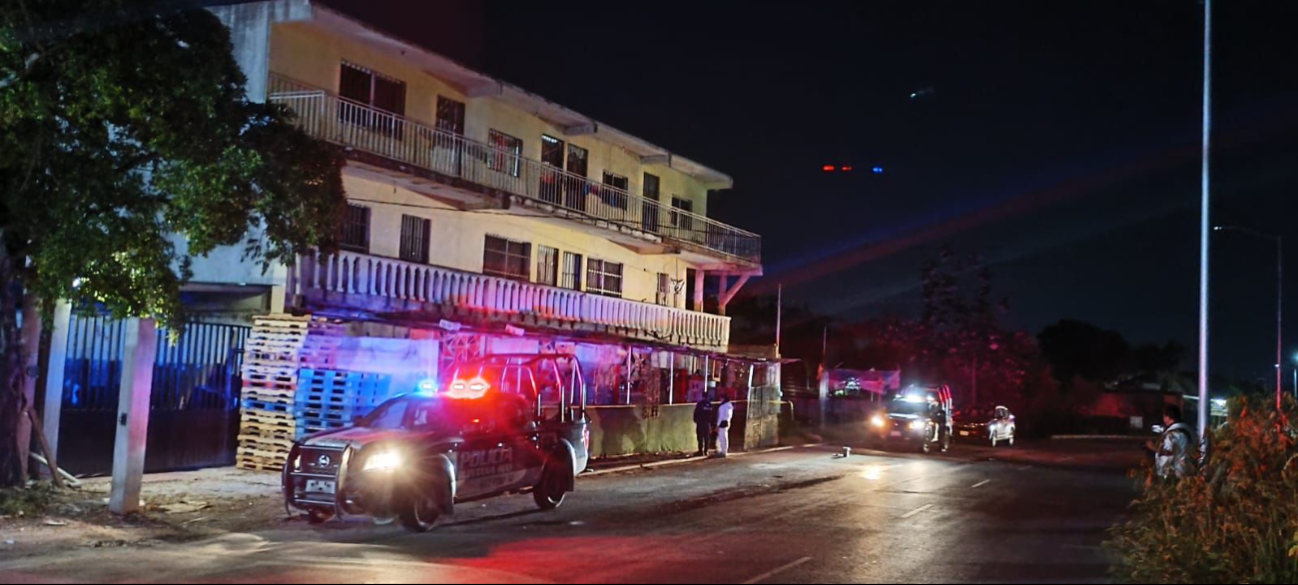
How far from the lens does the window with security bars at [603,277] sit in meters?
33.1

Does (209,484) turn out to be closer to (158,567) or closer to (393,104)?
(158,567)

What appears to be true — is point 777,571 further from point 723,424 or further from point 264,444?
point 723,424

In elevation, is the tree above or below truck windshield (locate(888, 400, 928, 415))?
above

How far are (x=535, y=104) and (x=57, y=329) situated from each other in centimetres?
1468

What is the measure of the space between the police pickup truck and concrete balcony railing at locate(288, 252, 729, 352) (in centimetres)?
320

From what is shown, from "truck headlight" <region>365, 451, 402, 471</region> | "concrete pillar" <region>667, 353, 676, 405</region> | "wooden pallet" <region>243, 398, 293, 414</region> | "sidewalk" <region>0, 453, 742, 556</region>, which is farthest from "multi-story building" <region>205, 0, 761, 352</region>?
"truck headlight" <region>365, 451, 402, 471</region>

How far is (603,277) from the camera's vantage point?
111 ft

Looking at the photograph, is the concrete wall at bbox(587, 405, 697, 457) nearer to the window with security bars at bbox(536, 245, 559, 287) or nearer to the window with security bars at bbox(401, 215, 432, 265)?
the window with security bars at bbox(536, 245, 559, 287)

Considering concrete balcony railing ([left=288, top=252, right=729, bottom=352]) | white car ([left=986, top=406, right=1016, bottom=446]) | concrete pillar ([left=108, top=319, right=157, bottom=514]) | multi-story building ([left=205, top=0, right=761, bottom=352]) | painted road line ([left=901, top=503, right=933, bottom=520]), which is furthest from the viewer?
white car ([left=986, top=406, right=1016, bottom=446])

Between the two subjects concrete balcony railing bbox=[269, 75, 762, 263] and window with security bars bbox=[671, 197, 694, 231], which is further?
window with security bars bbox=[671, 197, 694, 231]

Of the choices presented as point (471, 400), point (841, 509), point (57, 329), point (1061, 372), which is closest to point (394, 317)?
point (57, 329)

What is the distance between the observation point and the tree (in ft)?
43.5

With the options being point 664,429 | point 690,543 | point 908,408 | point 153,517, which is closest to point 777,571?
point 690,543

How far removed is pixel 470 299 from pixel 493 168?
3.46 m
